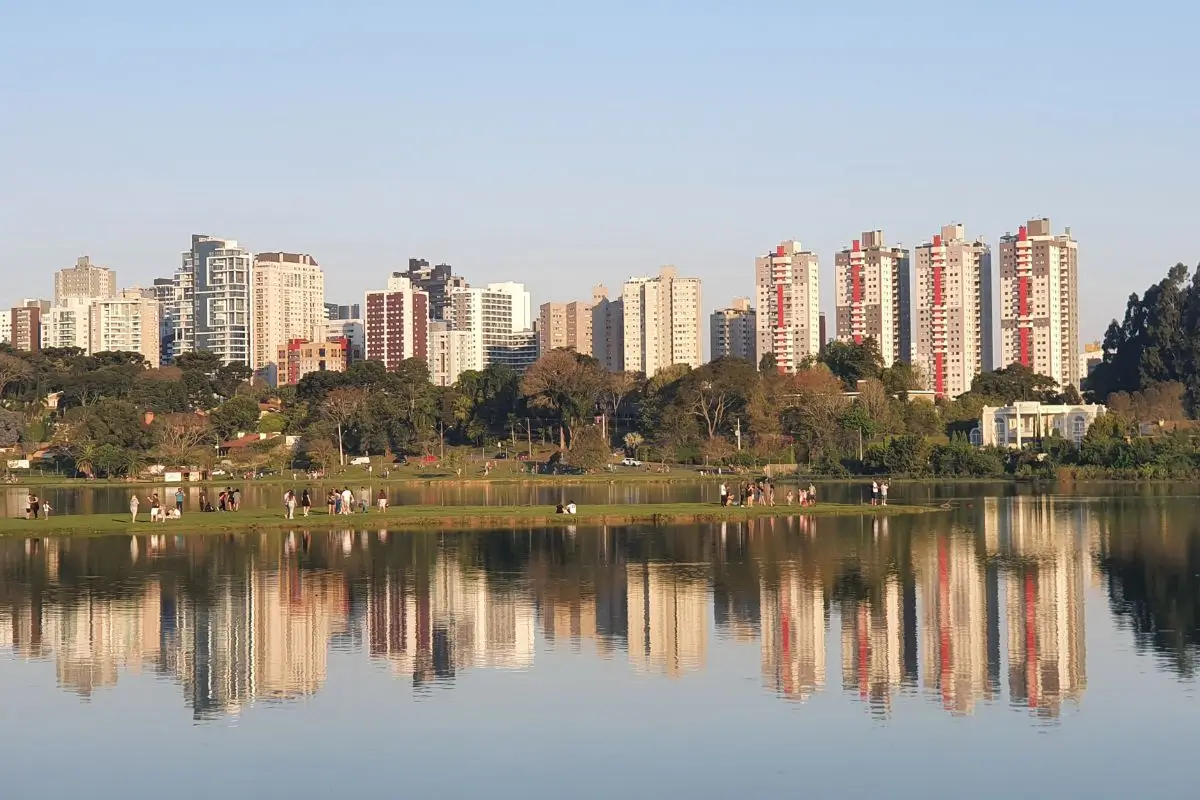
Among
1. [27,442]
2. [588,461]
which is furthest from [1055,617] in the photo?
[27,442]

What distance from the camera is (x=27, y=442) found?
122 metres

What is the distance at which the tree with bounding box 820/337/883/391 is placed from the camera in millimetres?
135875

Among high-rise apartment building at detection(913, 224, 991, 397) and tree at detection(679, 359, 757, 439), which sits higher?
high-rise apartment building at detection(913, 224, 991, 397)

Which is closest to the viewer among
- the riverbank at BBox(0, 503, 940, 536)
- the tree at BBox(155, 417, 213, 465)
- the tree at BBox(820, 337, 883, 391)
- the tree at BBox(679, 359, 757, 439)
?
the riverbank at BBox(0, 503, 940, 536)

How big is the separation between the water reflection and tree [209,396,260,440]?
76.3 metres

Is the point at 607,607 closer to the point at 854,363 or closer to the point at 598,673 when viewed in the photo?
the point at 598,673

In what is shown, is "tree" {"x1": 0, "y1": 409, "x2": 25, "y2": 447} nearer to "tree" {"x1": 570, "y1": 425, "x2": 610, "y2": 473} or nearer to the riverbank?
"tree" {"x1": 570, "y1": 425, "x2": 610, "y2": 473}

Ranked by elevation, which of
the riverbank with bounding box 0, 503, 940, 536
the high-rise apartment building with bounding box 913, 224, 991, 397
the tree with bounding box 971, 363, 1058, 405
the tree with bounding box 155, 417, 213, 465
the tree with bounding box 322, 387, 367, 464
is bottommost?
the riverbank with bounding box 0, 503, 940, 536

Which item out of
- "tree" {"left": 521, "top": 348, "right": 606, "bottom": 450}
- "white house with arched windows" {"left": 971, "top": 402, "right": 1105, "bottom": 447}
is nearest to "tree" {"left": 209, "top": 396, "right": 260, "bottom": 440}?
"tree" {"left": 521, "top": 348, "right": 606, "bottom": 450}

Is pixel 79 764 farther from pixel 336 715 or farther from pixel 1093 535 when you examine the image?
pixel 1093 535

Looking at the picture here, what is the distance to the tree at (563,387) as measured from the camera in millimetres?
120375

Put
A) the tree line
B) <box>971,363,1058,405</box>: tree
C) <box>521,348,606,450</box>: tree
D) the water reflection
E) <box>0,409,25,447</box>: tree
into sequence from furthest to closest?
<box>971,363,1058,405</box>: tree, <box>521,348,606,450</box>: tree, <box>0,409,25,447</box>: tree, the tree line, the water reflection

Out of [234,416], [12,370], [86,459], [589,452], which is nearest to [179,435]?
[86,459]

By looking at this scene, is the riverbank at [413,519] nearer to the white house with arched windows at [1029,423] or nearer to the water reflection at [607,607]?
the water reflection at [607,607]
